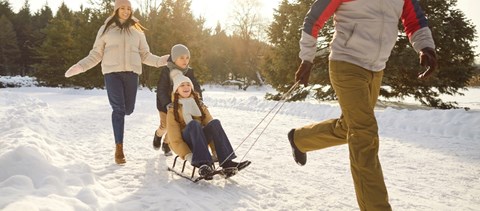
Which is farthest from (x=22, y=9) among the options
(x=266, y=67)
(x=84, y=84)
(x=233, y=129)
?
(x=233, y=129)

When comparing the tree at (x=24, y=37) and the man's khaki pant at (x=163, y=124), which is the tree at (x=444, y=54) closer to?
the man's khaki pant at (x=163, y=124)

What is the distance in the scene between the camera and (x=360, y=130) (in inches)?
102

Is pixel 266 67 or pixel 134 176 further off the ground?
pixel 266 67

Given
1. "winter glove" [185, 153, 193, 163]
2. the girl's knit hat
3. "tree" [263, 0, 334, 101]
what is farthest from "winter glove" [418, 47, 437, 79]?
"tree" [263, 0, 334, 101]

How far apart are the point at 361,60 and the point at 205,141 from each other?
183 centimetres

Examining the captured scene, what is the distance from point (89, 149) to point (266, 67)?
13186mm

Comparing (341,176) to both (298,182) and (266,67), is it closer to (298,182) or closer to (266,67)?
(298,182)

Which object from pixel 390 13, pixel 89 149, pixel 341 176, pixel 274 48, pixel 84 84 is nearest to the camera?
pixel 390 13

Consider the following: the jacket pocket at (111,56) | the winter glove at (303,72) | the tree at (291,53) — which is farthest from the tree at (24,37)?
the winter glove at (303,72)

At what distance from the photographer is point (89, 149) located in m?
5.68

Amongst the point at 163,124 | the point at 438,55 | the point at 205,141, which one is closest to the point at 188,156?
the point at 205,141

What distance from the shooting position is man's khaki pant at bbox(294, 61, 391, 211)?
2.49m

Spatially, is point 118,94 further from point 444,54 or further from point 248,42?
point 248,42

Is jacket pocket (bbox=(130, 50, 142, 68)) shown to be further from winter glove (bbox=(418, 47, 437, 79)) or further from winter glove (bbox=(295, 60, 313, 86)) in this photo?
winter glove (bbox=(418, 47, 437, 79))
